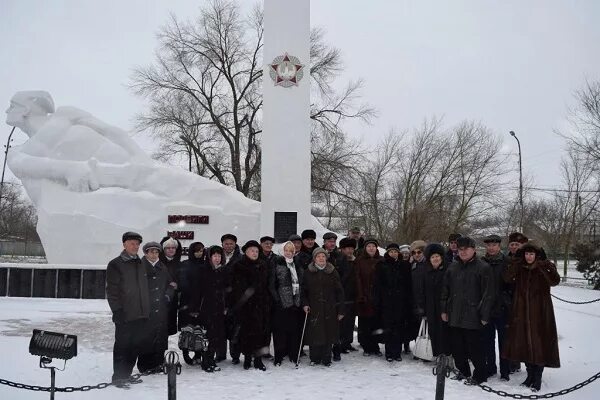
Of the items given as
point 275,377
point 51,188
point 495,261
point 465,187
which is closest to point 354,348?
point 275,377

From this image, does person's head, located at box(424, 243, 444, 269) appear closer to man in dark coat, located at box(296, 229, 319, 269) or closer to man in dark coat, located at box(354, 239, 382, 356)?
man in dark coat, located at box(354, 239, 382, 356)

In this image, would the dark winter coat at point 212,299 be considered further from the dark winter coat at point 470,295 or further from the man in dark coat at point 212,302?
the dark winter coat at point 470,295

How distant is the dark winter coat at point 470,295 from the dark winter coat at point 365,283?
1298 mm

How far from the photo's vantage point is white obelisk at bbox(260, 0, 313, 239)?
42.7 feet

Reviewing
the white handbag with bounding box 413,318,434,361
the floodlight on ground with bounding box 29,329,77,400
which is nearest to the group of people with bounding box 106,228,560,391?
the white handbag with bounding box 413,318,434,361

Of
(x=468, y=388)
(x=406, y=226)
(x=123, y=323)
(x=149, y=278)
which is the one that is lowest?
(x=468, y=388)

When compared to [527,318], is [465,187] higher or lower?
higher

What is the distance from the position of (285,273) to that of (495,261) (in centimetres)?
253

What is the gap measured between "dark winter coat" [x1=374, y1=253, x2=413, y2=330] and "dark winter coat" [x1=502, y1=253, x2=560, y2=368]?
1.46 meters

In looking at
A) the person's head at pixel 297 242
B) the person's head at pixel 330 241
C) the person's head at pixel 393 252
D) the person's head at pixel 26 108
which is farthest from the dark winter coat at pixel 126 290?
the person's head at pixel 26 108

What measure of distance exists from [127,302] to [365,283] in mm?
3225

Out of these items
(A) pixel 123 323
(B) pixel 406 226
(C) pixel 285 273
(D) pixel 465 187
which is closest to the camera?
(A) pixel 123 323

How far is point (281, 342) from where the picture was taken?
6500 millimetres

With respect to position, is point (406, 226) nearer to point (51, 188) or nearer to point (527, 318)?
point (51, 188)
